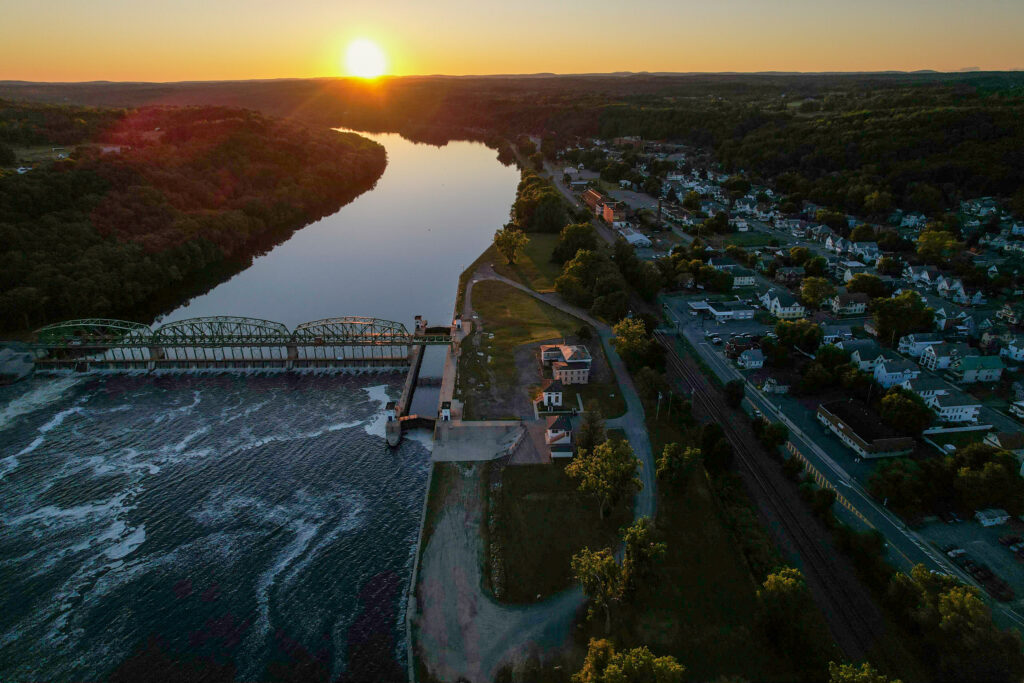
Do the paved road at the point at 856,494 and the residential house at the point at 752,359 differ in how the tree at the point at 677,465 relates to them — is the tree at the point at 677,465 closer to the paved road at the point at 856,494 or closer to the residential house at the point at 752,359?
the paved road at the point at 856,494

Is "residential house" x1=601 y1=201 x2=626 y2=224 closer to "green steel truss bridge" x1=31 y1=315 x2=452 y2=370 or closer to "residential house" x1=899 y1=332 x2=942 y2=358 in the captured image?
"green steel truss bridge" x1=31 y1=315 x2=452 y2=370

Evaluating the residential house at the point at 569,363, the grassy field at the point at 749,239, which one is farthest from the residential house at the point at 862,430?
the grassy field at the point at 749,239

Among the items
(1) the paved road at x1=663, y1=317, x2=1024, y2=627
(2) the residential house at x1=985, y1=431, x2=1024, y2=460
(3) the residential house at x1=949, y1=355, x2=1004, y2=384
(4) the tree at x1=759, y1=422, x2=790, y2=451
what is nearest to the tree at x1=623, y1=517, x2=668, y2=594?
(1) the paved road at x1=663, y1=317, x2=1024, y2=627

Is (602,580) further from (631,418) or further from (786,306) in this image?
(786,306)

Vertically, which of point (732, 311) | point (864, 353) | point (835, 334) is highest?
point (864, 353)

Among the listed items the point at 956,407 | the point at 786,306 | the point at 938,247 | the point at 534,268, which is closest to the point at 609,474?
the point at 956,407

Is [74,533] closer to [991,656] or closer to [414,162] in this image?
[991,656]

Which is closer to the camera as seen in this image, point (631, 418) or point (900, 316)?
point (631, 418)
